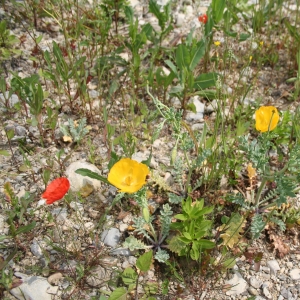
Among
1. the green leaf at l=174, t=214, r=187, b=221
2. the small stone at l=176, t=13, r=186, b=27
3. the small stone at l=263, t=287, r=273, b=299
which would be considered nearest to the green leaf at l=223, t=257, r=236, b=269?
the small stone at l=263, t=287, r=273, b=299

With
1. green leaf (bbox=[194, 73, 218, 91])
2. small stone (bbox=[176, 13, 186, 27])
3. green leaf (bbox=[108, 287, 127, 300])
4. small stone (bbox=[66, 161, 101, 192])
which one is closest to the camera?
green leaf (bbox=[108, 287, 127, 300])

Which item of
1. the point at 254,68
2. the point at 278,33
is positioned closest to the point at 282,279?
the point at 254,68

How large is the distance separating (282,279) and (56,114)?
1.72 m

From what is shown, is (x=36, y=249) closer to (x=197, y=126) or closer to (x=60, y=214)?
(x=60, y=214)

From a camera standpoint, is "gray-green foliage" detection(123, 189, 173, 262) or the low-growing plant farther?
"gray-green foliage" detection(123, 189, 173, 262)

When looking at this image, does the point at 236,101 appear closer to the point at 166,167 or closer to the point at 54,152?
the point at 166,167

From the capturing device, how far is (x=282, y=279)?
2182 millimetres

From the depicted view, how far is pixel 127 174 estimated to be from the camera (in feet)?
6.88

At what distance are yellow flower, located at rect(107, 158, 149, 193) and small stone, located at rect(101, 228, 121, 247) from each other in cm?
37

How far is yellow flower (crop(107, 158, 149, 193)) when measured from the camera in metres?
2.00

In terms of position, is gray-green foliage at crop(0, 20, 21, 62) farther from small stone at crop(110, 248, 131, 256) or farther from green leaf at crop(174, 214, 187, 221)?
green leaf at crop(174, 214, 187, 221)

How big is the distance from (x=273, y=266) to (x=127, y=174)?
3.18 ft

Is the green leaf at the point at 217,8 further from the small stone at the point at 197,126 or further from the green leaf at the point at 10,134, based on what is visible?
the green leaf at the point at 10,134

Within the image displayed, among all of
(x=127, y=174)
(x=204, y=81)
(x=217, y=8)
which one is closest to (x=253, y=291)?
(x=127, y=174)
